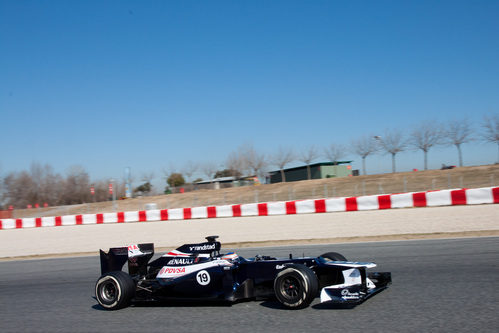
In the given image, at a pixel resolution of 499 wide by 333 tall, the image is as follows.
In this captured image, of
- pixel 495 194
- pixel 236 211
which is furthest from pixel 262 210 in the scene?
pixel 495 194

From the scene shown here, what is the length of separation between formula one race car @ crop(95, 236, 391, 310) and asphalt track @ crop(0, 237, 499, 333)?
0.16m

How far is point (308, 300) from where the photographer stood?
4.83m

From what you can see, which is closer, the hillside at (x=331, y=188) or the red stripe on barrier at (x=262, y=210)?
the red stripe on barrier at (x=262, y=210)

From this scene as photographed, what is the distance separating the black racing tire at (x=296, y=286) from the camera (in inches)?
189

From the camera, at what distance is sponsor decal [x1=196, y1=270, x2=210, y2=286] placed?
5.47 m

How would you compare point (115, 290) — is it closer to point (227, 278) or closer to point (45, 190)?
point (227, 278)

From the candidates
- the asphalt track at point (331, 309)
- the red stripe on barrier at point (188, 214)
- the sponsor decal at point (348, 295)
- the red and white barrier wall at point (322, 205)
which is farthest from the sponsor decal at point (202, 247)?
the red stripe on barrier at point (188, 214)

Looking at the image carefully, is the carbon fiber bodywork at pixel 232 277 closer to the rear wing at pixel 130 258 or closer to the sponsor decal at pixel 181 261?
the sponsor decal at pixel 181 261

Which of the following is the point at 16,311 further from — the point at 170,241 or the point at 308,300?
the point at 170,241

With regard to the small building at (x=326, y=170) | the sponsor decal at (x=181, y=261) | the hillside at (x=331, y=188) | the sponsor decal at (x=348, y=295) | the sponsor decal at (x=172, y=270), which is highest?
the small building at (x=326, y=170)

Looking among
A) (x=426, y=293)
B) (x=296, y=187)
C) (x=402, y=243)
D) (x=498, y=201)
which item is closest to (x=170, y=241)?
(x=402, y=243)

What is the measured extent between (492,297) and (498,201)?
12893 mm

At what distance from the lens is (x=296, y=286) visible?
16.2 ft

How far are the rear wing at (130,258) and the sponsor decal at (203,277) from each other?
1100mm
